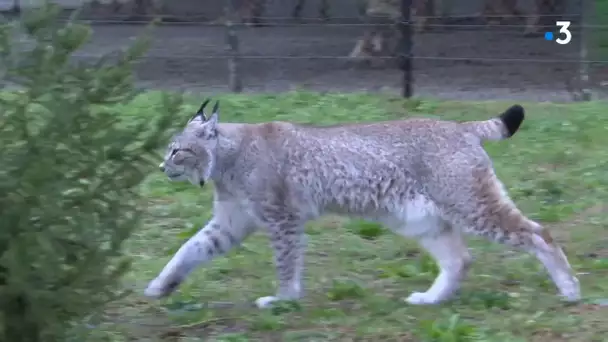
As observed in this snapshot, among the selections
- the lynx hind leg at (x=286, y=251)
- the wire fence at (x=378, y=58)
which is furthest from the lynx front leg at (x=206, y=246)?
the wire fence at (x=378, y=58)

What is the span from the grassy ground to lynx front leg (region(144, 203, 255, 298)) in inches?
4.0

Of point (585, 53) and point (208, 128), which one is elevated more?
point (208, 128)

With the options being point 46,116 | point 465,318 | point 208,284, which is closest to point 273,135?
point 208,284

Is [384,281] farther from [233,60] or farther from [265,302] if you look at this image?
[233,60]

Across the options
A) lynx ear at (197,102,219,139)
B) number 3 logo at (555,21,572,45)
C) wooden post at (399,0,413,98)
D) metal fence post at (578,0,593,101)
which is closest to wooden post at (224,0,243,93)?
wooden post at (399,0,413,98)

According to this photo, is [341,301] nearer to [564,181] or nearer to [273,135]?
[273,135]

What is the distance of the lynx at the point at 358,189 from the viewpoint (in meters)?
5.95

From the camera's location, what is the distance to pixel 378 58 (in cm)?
1352

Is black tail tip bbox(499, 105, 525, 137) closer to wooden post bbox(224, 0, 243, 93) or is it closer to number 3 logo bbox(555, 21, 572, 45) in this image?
wooden post bbox(224, 0, 243, 93)

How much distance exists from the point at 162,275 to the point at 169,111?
1.71 m

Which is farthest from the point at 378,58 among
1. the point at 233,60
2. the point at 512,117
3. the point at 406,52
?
the point at 512,117

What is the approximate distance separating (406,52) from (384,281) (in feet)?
22.7

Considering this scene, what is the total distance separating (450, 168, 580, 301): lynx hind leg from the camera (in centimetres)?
591

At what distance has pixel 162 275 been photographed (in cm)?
618
